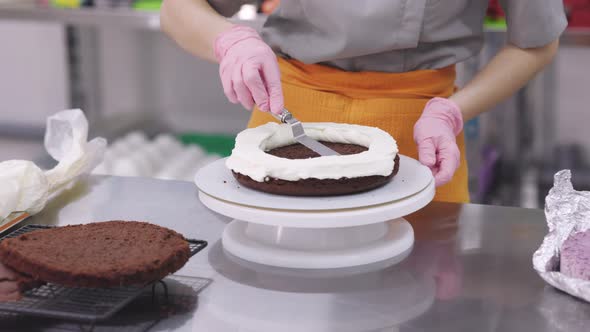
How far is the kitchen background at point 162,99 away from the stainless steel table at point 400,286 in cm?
160

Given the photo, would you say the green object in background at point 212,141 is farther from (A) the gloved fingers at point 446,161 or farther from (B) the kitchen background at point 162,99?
(A) the gloved fingers at point 446,161

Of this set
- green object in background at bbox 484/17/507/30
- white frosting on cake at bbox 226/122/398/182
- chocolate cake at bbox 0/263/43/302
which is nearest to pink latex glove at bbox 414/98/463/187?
white frosting on cake at bbox 226/122/398/182

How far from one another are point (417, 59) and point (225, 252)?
0.68 m

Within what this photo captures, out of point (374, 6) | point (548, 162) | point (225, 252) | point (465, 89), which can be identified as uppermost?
point (374, 6)

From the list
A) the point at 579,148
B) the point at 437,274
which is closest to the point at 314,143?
the point at 437,274

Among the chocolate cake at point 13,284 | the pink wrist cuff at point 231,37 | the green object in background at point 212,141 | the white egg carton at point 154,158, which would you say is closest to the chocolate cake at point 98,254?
the chocolate cake at point 13,284

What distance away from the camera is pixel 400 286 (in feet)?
3.87

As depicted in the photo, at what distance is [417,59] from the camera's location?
1.75 metres

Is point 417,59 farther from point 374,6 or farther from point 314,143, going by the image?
point 314,143

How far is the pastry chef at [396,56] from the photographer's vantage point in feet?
5.51

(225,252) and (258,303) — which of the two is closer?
(258,303)

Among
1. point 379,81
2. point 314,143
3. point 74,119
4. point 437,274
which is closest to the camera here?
point 437,274

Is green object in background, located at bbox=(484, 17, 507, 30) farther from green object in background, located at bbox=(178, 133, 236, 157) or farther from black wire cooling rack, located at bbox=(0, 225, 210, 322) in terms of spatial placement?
black wire cooling rack, located at bbox=(0, 225, 210, 322)

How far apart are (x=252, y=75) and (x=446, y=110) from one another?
17.4 inches
